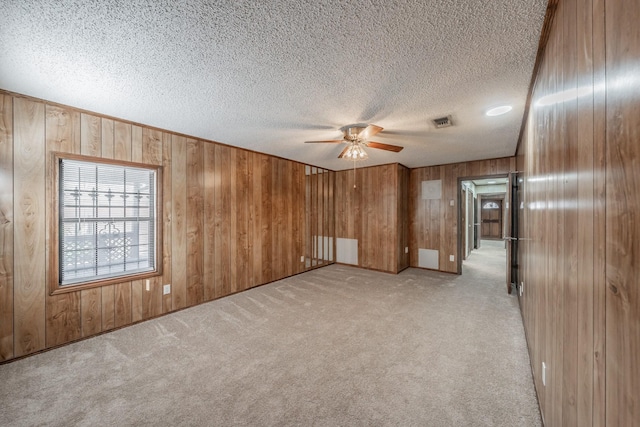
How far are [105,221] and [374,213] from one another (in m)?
4.50

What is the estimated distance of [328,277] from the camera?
190 inches

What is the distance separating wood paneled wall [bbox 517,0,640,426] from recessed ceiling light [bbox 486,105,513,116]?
115 cm

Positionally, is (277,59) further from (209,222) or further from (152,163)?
(209,222)

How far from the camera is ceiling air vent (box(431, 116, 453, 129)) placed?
8.67 ft

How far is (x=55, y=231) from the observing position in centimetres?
240

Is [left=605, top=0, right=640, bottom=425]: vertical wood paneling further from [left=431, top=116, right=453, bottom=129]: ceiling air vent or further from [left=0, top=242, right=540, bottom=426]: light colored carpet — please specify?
[left=431, top=116, right=453, bottom=129]: ceiling air vent

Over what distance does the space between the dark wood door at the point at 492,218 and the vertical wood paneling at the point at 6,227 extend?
13272mm

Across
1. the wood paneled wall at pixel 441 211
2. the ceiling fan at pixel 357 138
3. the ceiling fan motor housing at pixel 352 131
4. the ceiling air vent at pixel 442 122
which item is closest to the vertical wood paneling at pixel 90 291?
the ceiling fan at pixel 357 138

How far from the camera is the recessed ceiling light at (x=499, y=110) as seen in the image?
240 cm

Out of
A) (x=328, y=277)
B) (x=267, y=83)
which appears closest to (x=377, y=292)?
(x=328, y=277)

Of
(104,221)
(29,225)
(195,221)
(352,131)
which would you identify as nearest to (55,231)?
(29,225)

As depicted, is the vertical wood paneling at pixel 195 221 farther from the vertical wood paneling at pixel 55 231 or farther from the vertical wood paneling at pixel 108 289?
the vertical wood paneling at pixel 55 231

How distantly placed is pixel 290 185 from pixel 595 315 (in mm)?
4427

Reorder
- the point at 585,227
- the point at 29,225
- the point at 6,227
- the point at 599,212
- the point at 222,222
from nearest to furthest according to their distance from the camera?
1. the point at 599,212
2. the point at 585,227
3. the point at 6,227
4. the point at 29,225
5. the point at 222,222
